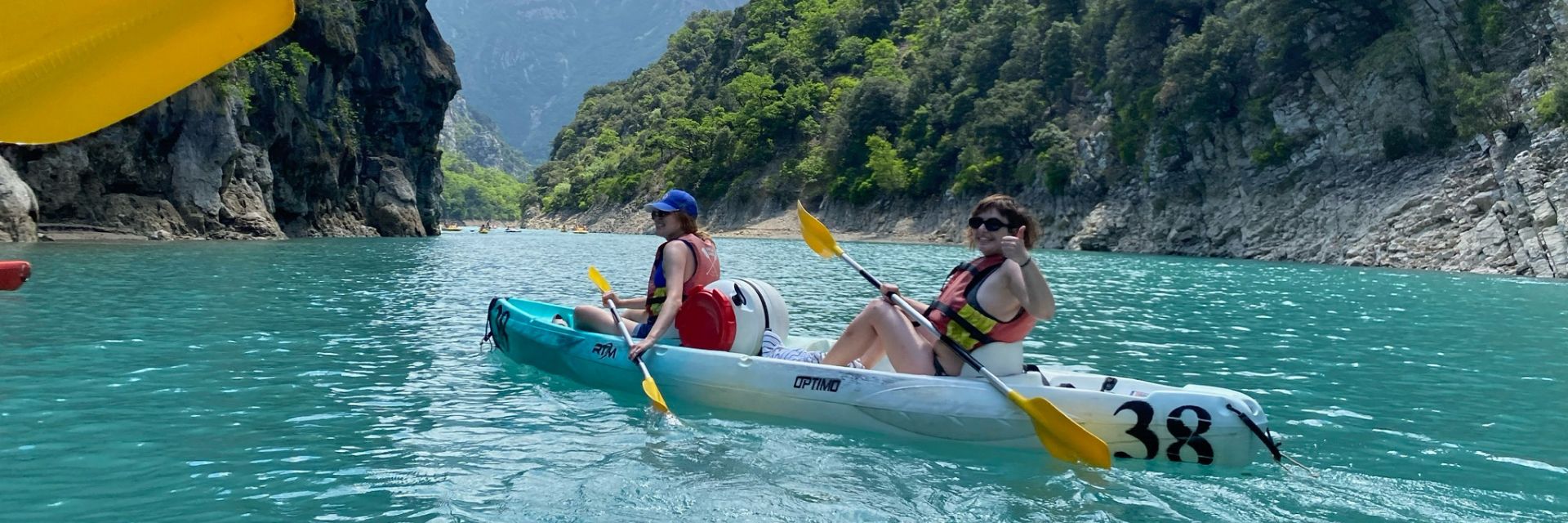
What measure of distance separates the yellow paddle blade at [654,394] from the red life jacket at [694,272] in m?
A: 0.79

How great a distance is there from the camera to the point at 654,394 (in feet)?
24.4

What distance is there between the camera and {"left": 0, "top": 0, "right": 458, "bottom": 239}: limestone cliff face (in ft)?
112

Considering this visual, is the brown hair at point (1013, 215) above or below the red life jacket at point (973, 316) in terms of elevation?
above

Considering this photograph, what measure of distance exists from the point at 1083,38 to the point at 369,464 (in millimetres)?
59593

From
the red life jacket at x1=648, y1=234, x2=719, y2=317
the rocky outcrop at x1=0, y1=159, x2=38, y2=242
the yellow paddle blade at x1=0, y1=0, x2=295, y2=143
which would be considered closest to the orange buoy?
the yellow paddle blade at x1=0, y1=0, x2=295, y2=143

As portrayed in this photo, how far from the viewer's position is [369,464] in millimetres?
5797

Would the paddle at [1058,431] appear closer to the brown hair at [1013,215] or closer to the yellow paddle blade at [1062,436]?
the yellow paddle blade at [1062,436]

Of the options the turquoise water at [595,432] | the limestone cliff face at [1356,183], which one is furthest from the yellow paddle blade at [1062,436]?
the limestone cliff face at [1356,183]

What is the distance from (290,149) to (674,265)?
4392 cm

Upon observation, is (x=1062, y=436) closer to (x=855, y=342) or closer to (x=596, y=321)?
(x=855, y=342)

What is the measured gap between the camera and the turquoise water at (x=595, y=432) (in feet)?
17.1

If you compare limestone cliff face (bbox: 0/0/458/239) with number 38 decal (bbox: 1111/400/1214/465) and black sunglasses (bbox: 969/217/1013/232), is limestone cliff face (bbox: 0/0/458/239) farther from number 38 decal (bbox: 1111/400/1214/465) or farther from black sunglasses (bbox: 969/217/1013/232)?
number 38 decal (bbox: 1111/400/1214/465)

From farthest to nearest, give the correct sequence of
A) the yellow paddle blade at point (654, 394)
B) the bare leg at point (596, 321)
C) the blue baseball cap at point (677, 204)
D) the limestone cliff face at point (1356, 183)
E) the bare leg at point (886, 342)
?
1. the limestone cliff face at point (1356, 183)
2. the bare leg at point (596, 321)
3. the blue baseball cap at point (677, 204)
4. the yellow paddle blade at point (654, 394)
5. the bare leg at point (886, 342)

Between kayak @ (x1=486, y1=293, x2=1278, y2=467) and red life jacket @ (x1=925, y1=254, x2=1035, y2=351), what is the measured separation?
0.13 m
